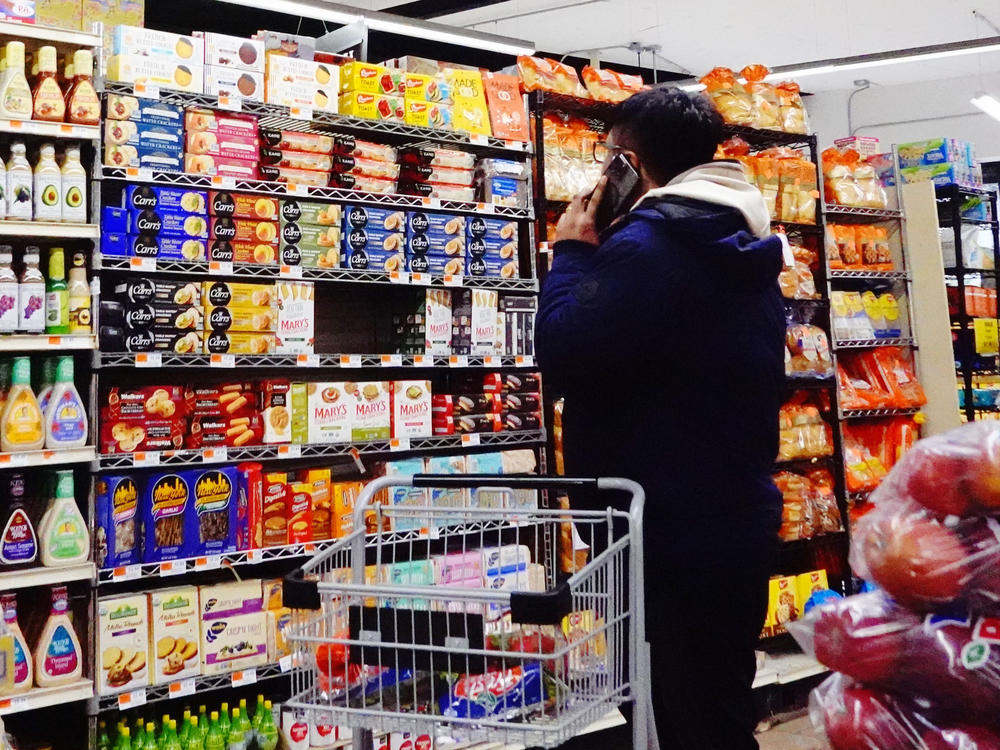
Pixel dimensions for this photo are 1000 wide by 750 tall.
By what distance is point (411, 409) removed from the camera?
364 centimetres

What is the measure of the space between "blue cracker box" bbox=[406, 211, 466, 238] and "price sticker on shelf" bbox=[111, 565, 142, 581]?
1591 millimetres

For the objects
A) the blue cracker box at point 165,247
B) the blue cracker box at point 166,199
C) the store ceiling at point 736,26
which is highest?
the store ceiling at point 736,26

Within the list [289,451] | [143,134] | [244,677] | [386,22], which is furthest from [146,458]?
[386,22]

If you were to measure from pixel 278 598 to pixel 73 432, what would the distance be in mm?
928

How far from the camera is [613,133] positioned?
6.59ft

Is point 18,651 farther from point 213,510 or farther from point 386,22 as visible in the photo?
point 386,22

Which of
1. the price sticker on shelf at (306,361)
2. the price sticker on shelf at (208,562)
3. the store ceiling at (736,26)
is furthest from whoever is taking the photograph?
the store ceiling at (736,26)

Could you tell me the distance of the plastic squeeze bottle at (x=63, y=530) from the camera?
288 centimetres

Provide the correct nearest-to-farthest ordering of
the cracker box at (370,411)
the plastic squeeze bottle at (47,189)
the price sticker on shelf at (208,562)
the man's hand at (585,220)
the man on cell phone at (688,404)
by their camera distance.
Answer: the man on cell phone at (688,404) < the man's hand at (585,220) < the plastic squeeze bottle at (47,189) < the price sticker on shelf at (208,562) < the cracker box at (370,411)

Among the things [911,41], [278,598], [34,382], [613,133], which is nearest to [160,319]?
[34,382]

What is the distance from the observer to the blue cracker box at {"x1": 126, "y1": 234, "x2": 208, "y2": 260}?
3057 mm

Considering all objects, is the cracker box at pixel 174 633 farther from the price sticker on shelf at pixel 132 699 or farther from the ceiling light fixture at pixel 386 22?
the ceiling light fixture at pixel 386 22

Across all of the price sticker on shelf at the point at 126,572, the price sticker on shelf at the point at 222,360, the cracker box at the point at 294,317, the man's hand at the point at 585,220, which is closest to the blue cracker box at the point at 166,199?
the cracker box at the point at 294,317

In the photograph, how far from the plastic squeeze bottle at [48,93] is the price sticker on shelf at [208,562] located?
4.92 feet
